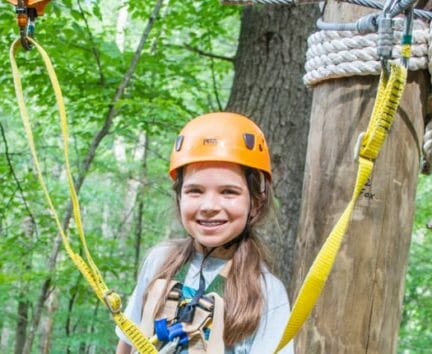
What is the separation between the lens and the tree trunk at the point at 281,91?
3.55 m

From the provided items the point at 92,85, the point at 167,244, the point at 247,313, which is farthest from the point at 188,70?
the point at 247,313

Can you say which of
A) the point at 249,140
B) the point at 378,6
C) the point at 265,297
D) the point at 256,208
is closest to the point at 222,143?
the point at 249,140

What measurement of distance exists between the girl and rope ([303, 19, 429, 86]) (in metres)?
0.37

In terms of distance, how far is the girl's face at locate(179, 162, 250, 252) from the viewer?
162cm

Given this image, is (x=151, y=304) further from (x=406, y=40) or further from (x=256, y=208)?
(x=406, y=40)

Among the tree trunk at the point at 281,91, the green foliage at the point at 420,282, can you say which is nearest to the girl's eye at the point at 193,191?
the tree trunk at the point at 281,91

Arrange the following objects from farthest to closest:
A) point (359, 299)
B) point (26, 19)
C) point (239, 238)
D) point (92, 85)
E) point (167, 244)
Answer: point (92, 85), point (167, 244), point (239, 238), point (26, 19), point (359, 299)

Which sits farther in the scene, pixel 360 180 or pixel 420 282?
pixel 420 282

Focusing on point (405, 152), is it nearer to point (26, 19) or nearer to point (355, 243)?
point (355, 243)

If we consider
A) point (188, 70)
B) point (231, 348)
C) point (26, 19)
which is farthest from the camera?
point (188, 70)

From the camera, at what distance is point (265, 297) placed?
1.63 meters

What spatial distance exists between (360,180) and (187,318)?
75 centimetres

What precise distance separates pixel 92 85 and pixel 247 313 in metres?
3.04

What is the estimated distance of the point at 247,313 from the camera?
158 centimetres
